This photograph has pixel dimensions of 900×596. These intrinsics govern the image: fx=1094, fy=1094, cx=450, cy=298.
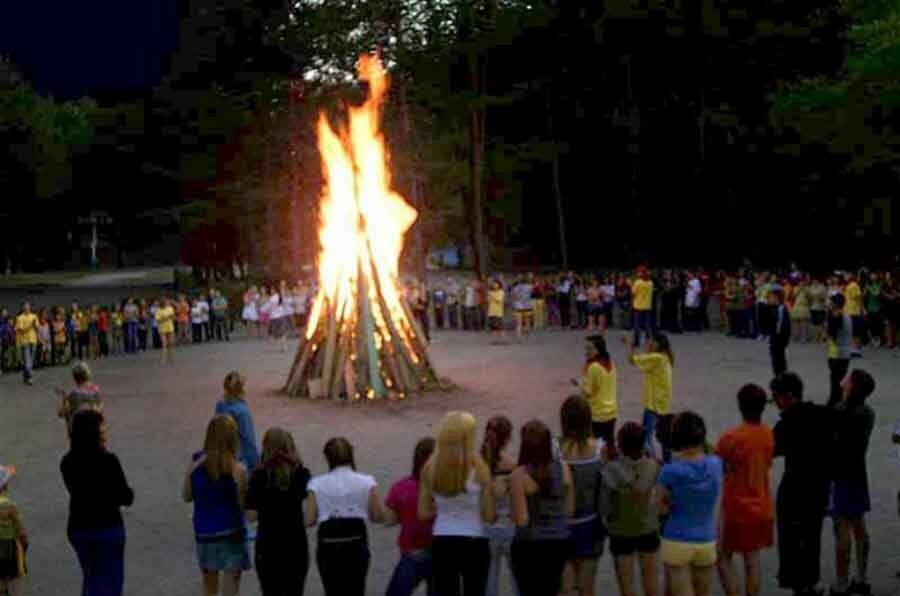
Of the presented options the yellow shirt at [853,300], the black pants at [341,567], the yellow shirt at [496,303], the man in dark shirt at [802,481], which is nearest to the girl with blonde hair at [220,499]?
the black pants at [341,567]

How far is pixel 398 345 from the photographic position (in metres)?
19.9

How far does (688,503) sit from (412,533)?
1.78m

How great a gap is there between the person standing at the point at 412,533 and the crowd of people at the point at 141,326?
2118cm

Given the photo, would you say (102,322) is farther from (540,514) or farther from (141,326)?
(540,514)

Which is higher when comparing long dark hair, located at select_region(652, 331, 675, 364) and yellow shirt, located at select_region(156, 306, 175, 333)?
yellow shirt, located at select_region(156, 306, 175, 333)

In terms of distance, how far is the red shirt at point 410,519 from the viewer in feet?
22.7

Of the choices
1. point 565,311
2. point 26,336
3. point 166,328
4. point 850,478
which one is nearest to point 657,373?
point 850,478

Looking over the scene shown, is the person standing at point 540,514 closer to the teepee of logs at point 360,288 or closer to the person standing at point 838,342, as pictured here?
the person standing at point 838,342

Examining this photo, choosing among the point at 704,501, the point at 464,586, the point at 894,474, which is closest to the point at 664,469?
the point at 704,501

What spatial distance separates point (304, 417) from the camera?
59.1ft

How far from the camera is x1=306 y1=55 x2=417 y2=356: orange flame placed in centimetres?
2008

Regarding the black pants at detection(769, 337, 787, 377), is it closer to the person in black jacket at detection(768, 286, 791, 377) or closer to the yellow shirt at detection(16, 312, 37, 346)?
the person in black jacket at detection(768, 286, 791, 377)

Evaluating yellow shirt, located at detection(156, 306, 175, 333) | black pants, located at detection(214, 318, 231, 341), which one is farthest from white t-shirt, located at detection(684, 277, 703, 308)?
yellow shirt, located at detection(156, 306, 175, 333)

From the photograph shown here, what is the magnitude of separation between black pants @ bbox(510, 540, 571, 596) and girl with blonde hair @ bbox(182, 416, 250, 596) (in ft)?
6.01
